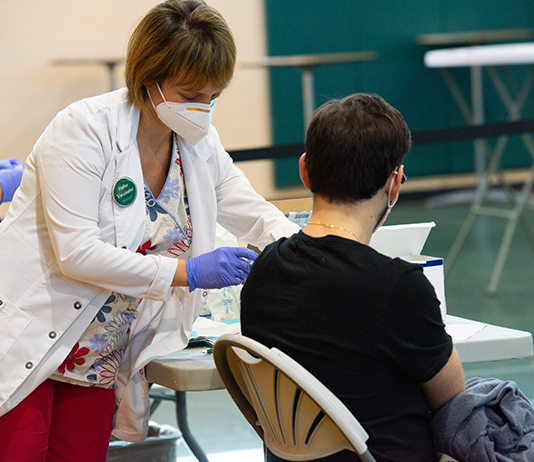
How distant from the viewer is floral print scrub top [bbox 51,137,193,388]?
1496 millimetres

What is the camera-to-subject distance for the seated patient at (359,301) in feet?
3.48

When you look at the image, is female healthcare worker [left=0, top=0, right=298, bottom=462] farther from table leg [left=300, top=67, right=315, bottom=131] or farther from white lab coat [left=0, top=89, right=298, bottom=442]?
table leg [left=300, top=67, right=315, bottom=131]

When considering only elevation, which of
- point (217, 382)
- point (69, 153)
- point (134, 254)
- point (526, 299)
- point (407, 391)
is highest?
point (69, 153)

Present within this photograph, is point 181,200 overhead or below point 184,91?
below

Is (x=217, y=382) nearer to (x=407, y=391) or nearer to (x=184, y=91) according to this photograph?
(x=407, y=391)

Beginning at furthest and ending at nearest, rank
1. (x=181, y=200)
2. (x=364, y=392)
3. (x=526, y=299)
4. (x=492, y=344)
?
1. (x=526, y=299)
2. (x=181, y=200)
3. (x=492, y=344)
4. (x=364, y=392)

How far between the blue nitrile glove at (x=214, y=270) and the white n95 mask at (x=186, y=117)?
28 cm

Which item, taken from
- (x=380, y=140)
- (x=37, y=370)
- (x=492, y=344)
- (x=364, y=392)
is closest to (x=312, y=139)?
(x=380, y=140)

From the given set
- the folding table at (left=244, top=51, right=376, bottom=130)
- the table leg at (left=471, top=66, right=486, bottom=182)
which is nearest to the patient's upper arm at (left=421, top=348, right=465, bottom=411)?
the folding table at (left=244, top=51, right=376, bottom=130)

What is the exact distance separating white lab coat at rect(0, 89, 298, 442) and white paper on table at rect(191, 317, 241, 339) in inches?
5.8

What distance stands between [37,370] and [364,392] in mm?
714

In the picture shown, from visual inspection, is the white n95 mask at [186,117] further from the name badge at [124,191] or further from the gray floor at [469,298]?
the gray floor at [469,298]

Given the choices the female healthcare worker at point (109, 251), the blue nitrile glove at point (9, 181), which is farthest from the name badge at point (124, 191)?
the blue nitrile glove at point (9, 181)

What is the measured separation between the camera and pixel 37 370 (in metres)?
1.42
